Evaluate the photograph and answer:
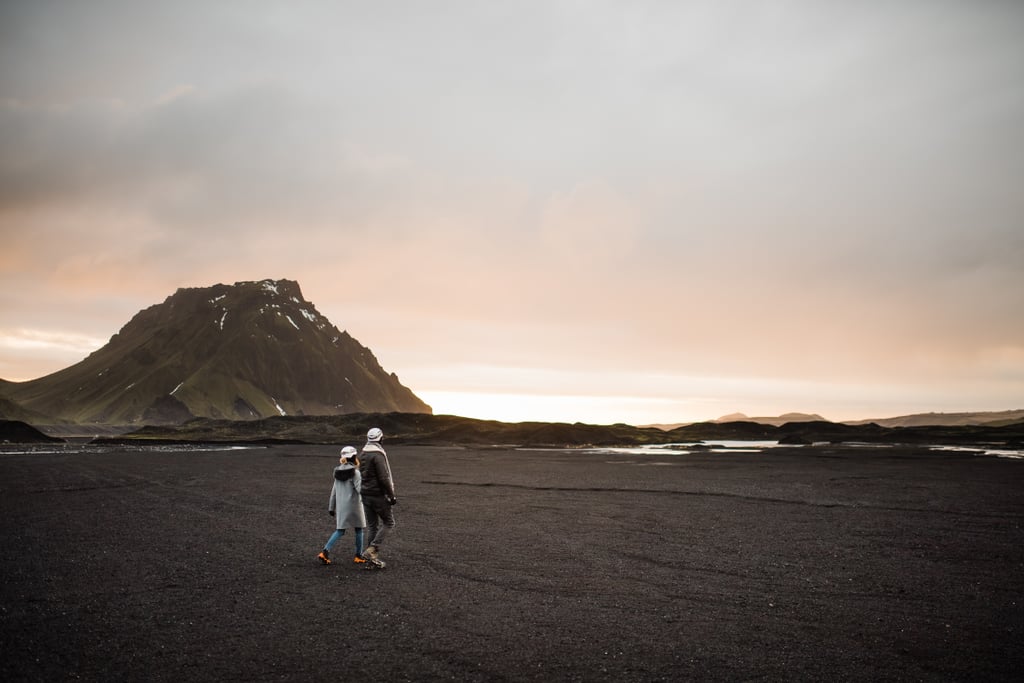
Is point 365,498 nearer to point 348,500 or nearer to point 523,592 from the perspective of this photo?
point 348,500

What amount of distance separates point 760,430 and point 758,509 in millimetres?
134051

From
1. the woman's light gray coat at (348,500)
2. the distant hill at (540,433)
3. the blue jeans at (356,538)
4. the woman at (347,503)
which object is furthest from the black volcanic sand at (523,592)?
the distant hill at (540,433)

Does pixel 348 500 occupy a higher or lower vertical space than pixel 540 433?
higher

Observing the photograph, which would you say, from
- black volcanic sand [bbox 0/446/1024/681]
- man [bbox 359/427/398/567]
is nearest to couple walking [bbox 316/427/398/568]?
man [bbox 359/427/398/567]

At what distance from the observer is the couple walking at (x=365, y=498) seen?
13.8 m

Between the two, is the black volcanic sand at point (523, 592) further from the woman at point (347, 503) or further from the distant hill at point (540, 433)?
the distant hill at point (540, 433)

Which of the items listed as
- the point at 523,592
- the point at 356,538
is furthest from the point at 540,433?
the point at 523,592

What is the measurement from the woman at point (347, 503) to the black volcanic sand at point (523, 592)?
0.61 m

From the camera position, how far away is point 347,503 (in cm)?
1423

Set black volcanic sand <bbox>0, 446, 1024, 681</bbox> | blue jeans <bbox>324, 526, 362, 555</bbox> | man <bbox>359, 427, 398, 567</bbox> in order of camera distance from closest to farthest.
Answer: black volcanic sand <bbox>0, 446, 1024, 681</bbox> < man <bbox>359, 427, 398, 567</bbox> < blue jeans <bbox>324, 526, 362, 555</bbox>

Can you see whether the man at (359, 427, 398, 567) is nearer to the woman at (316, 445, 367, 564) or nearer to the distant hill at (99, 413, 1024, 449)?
the woman at (316, 445, 367, 564)

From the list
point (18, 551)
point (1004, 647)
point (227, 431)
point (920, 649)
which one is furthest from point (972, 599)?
point (227, 431)

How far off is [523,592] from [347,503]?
15.8ft

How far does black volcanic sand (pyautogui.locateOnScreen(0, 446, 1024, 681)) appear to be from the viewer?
842 centimetres
